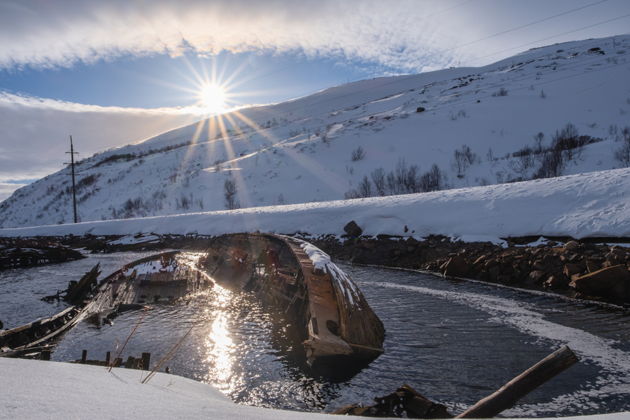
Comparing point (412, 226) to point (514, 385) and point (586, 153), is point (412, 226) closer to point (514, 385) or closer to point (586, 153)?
point (514, 385)

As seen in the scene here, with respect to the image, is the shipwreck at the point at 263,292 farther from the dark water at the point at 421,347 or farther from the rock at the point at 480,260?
the rock at the point at 480,260

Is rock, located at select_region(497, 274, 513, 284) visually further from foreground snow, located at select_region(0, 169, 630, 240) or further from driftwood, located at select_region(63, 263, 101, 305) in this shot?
driftwood, located at select_region(63, 263, 101, 305)

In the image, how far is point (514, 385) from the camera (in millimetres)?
2734

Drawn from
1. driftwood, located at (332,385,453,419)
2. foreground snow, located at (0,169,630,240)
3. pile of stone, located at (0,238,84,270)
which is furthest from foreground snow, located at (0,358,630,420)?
pile of stone, located at (0,238,84,270)

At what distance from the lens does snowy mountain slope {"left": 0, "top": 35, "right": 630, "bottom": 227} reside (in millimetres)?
26312

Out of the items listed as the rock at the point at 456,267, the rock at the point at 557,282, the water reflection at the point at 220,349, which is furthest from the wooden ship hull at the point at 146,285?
the rock at the point at 557,282

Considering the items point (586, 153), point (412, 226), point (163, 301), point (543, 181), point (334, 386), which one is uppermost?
point (586, 153)

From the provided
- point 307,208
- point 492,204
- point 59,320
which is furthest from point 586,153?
point 59,320

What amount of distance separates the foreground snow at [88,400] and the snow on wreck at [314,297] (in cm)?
266

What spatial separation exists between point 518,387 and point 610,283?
22.7 ft

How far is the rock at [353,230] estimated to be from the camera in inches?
617

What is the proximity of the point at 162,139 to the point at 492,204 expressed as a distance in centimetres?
8864

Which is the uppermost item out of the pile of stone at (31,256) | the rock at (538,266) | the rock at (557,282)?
the pile of stone at (31,256)

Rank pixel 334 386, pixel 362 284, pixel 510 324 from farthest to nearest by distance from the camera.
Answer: pixel 362 284, pixel 510 324, pixel 334 386
